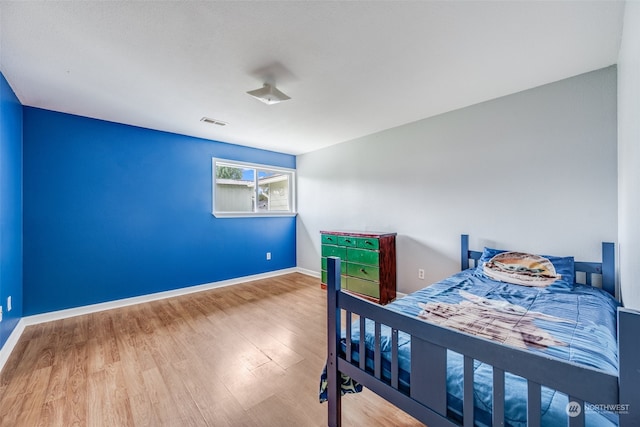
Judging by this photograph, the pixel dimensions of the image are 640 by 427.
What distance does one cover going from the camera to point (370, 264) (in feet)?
10.8

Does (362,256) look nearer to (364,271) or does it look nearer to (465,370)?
(364,271)

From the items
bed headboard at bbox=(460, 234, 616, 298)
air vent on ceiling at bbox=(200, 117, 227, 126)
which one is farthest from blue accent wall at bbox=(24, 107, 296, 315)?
bed headboard at bbox=(460, 234, 616, 298)

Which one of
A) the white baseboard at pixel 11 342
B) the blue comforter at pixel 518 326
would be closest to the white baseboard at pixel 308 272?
the blue comforter at pixel 518 326

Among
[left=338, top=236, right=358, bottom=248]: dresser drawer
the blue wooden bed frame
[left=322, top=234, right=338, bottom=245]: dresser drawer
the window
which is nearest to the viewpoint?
the blue wooden bed frame

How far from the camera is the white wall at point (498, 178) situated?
2.12 meters

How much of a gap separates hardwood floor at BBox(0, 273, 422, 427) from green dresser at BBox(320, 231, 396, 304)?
27.2 inches

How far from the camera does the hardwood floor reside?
1.48 m

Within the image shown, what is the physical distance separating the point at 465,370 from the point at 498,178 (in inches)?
93.2

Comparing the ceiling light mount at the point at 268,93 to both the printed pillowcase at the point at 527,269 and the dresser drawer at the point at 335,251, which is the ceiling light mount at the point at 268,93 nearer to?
the dresser drawer at the point at 335,251

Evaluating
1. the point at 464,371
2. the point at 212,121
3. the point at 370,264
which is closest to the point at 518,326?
the point at 464,371

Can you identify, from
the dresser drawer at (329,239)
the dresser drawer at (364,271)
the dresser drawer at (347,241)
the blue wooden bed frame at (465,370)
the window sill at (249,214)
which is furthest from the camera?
the window sill at (249,214)

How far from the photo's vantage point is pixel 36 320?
2705 millimetres

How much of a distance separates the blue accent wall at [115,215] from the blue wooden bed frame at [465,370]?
10.3 ft

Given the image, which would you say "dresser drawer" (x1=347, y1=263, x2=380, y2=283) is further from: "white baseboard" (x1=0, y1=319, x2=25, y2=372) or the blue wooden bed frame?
"white baseboard" (x1=0, y1=319, x2=25, y2=372)
